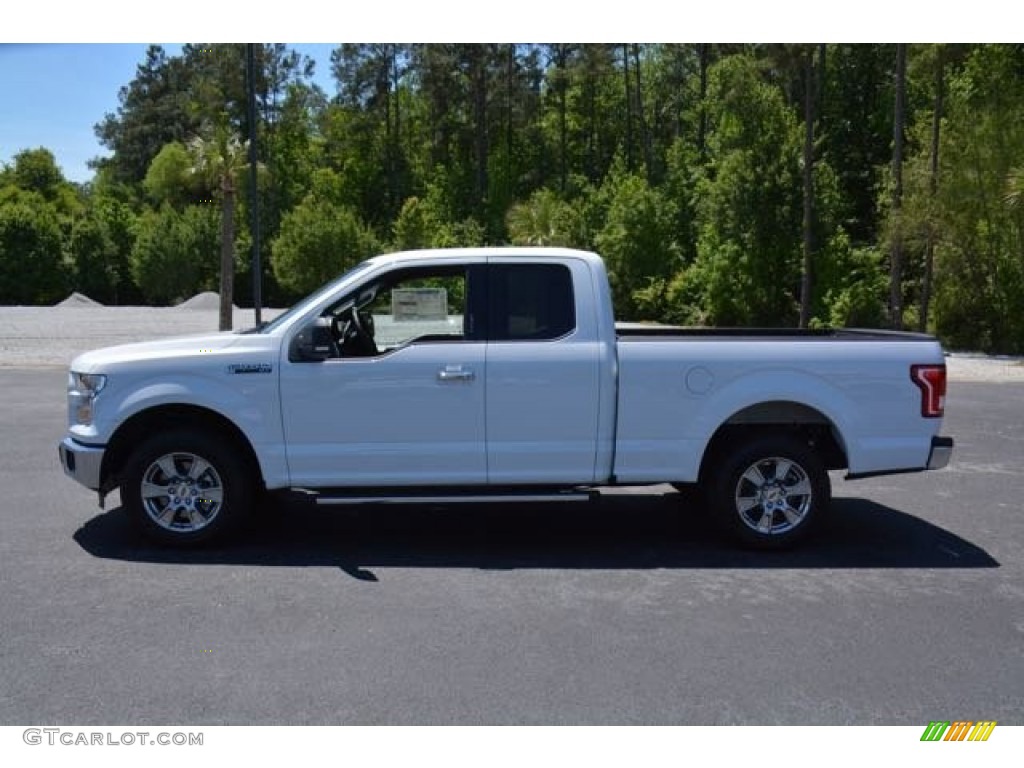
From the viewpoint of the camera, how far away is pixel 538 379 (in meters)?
6.45

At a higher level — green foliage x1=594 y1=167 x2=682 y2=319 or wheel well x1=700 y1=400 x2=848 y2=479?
green foliage x1=594 y1=167 x2=682 y2=319

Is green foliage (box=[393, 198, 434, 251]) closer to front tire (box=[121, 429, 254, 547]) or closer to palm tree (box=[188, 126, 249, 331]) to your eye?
palm tree (box=[188, 126, 249, 331])

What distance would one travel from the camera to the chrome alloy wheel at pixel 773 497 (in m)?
6.71

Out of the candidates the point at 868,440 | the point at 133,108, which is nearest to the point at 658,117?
the point at 133,108

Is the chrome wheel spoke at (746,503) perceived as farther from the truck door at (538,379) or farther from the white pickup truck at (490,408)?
the truck door at (538,379)

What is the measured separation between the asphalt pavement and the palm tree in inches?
1026

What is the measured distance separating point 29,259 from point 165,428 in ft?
230

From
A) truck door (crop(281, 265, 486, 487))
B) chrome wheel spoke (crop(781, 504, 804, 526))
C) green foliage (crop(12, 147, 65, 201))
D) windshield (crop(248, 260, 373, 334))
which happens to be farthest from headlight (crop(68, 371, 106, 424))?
green foliage (crop(12, 147, 65, 201))

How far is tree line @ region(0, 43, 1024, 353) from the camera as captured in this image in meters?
30.1

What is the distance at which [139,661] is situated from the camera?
4836 mm

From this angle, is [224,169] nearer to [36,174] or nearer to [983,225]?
[983,225]

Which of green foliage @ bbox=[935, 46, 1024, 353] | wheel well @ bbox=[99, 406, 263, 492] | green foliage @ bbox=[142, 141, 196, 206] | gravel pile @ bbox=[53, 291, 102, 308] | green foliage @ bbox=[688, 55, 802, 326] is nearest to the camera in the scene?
wheel well @ bbox=[99, 406, 263, 492]

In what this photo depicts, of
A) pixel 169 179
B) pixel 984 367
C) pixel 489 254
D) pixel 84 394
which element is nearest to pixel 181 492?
pixel 84 394
